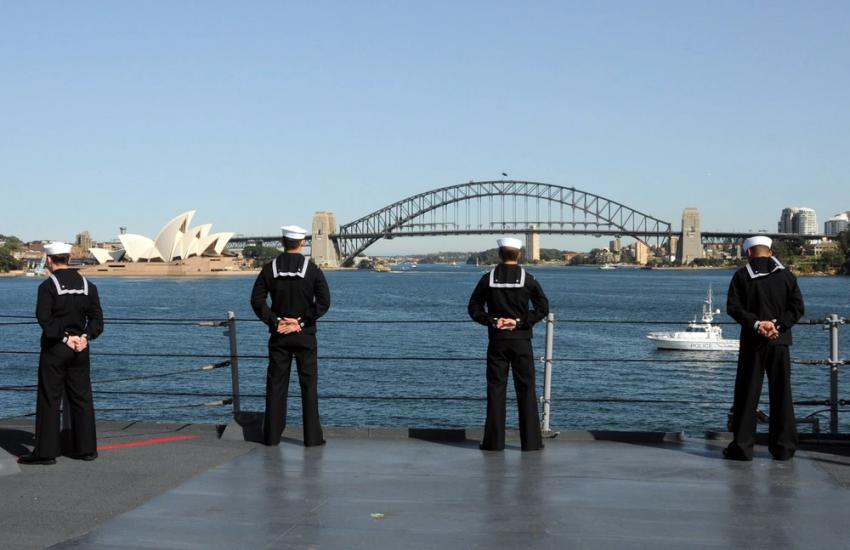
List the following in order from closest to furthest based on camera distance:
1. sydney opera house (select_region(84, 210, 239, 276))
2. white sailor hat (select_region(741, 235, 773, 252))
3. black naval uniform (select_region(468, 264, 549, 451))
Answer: white sailor hat (select_region(741, 235, 773, 252))
black naval uniform (select_region(468, 264, 549, 451))
sydney opera house (select_region(84, 210, 239, 276))

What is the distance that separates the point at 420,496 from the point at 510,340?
1.68 meters

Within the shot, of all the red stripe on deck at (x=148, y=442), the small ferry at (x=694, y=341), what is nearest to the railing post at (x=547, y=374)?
the red stripe on deck at (x=148, y=442)

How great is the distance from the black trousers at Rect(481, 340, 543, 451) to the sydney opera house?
449ft

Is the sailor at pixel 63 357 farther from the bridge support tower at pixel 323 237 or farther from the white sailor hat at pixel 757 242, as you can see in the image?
the bridge support tower at pixel 323 237

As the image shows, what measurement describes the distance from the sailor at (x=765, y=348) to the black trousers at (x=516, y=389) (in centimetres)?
130

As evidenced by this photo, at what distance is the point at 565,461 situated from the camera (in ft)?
22.1

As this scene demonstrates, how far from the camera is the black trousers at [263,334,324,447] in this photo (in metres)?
7.23

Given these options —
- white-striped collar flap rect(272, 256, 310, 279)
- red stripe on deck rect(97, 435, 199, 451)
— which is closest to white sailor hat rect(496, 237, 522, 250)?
white-striped collar flap rect(272, 256, 310, 279)

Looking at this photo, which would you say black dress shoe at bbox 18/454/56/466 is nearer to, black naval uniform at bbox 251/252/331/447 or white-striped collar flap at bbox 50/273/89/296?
white-striped collar flap at bbox 50/273/89/296

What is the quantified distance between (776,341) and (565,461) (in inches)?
62.2

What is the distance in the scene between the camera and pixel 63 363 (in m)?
6.69

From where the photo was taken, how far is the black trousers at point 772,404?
6723 millimetres

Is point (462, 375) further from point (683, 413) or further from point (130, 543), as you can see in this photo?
point (130, 543)

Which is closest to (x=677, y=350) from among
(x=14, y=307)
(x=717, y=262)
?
(x=14, y=307)
